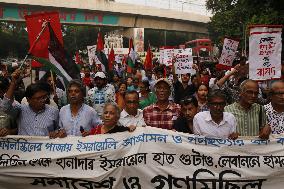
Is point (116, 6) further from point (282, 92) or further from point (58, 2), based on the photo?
point (282, 92)

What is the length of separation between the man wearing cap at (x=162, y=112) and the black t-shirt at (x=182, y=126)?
34cm

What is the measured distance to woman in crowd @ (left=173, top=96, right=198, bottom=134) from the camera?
17.3 ft

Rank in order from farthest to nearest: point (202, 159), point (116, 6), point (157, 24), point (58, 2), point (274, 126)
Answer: point (157, 24), point (116, 6), point (58, 2), point (274, 126), point (202, 159)

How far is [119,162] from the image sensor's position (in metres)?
4.85

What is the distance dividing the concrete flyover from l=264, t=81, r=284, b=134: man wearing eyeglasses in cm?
3308

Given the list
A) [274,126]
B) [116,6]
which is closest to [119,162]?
[274,126]

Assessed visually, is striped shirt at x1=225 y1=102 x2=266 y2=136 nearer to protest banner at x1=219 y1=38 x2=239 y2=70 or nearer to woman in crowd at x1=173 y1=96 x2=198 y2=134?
woman in crowd at x1=173 y1=96 x2=198 y2=134

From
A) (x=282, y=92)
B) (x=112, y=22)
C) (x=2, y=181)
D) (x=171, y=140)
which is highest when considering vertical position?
(x=112, y=22)

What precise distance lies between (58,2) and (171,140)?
→ 115ft

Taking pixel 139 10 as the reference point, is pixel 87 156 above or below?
below

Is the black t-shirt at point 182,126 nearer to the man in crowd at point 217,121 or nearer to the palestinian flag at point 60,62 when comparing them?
the man in crowd at point 217,121

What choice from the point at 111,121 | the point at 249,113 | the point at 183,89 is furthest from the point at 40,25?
the point at 183,89

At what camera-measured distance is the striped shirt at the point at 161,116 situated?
5.74 meters

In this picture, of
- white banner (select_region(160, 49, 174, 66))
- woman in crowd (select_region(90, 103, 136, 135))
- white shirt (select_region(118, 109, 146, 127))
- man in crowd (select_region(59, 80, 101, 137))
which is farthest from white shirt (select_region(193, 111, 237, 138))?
white banner (select_region(160, 49, 174, 66))
